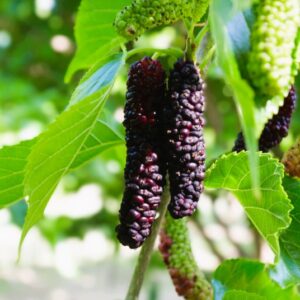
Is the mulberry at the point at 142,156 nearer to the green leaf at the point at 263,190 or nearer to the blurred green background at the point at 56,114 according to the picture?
the green leaf at the point at 263,190

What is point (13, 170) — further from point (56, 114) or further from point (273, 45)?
point (56, 114)

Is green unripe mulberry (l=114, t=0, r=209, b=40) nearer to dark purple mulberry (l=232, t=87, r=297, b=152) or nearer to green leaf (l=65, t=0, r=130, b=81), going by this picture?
dark purple mulberry (l=232, t=87, r=297, b=152)

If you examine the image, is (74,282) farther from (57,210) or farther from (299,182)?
(299,182)

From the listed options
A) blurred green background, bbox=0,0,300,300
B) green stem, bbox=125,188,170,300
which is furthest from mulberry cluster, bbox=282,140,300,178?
blurred green background, bbox=0,0,300,300

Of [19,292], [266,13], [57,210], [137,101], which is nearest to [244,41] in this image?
[266,13]

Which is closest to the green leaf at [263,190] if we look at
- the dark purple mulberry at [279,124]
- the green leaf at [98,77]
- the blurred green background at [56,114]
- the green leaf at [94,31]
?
the dark purple mulberry at [279,124]

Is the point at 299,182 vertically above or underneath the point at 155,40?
underneath
